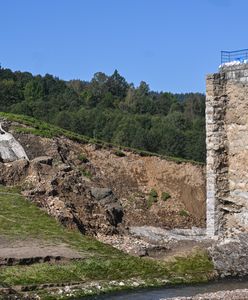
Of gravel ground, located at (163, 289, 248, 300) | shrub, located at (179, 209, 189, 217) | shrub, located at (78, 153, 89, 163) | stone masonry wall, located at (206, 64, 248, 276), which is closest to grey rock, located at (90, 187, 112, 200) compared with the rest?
shrub, located at (179, 209, 189, 217)

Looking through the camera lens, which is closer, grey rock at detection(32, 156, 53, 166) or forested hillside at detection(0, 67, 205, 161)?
grey rock at detection(32, 156, 53, 166)

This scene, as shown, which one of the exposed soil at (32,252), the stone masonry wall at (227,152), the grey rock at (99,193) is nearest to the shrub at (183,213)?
the grey rock at (99,193)

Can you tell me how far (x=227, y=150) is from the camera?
26.0m

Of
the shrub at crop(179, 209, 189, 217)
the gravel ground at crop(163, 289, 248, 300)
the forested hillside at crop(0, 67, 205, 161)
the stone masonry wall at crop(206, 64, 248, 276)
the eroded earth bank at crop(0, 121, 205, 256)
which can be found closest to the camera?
the gravel ground at crop(163, 289, 248, 300)

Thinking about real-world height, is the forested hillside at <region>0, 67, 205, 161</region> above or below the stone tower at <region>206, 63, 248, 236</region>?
above

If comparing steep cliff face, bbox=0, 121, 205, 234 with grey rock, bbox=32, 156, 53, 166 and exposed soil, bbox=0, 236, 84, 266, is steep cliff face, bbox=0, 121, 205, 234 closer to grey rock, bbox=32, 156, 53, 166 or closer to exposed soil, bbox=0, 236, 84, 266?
grey rock, bbox=32, 156, 53, 166

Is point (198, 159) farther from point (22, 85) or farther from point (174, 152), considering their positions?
point (22, 85)

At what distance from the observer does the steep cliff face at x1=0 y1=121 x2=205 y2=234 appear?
93.1ft

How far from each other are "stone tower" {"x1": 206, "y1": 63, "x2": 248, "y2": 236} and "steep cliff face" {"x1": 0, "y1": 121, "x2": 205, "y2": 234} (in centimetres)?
461

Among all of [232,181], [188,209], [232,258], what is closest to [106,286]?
[232,258]

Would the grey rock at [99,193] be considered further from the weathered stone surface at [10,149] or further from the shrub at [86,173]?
the shrub at [86,173]

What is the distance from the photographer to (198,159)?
53.4 meters

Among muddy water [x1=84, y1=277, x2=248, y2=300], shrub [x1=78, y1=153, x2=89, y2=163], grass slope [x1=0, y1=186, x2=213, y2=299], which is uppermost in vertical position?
shrub [x1=78, y1=153, x2=89, y2=163]

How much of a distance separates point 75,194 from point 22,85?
48.2 metres
